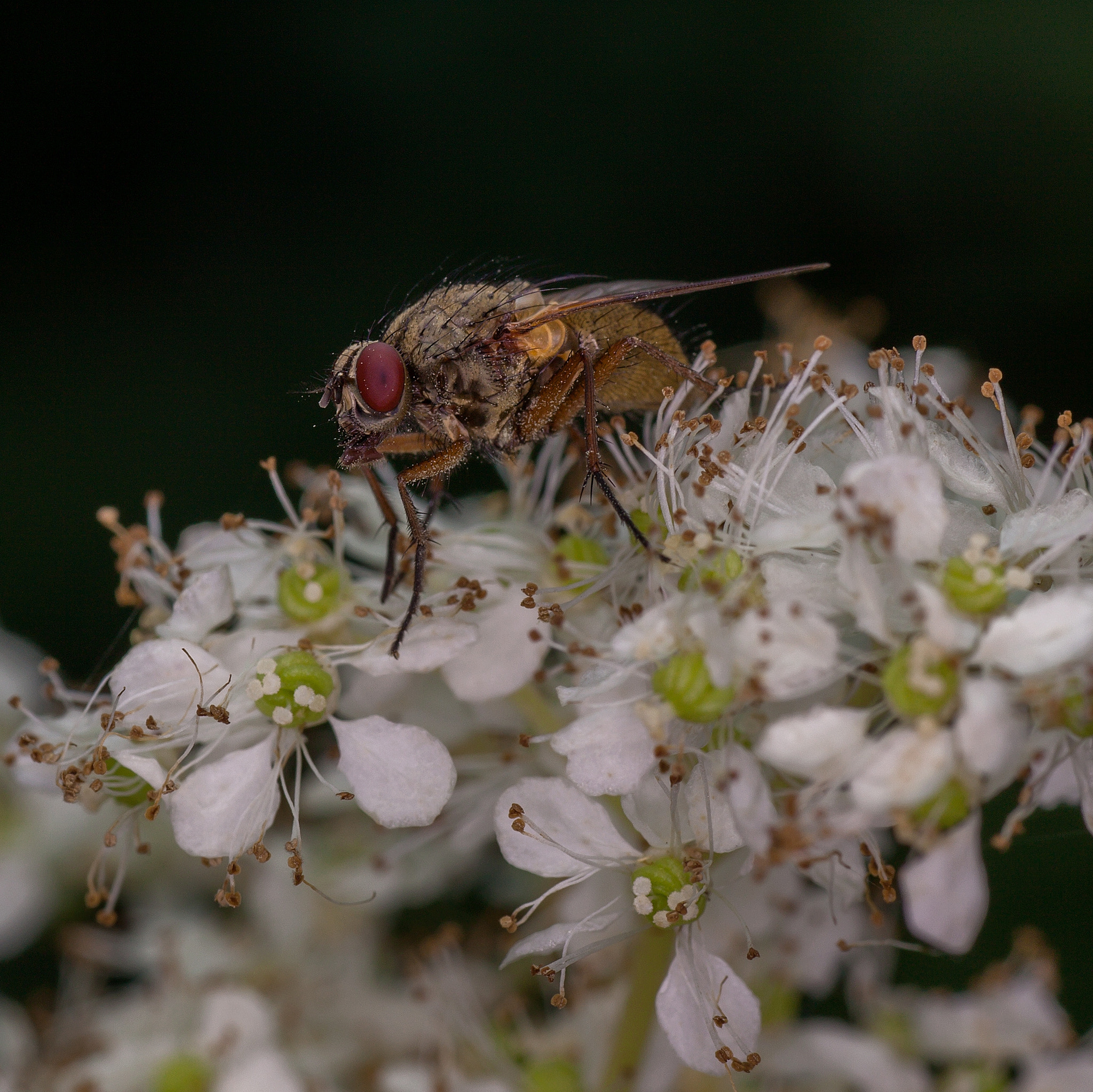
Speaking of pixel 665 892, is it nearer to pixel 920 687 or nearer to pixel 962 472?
pixel 920 687

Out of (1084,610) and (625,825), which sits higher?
(1084,610)

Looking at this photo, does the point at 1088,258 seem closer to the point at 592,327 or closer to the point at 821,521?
the point at 592,327

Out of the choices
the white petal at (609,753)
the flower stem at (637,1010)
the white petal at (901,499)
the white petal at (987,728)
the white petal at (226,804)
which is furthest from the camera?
the flower stem at (637,1010)

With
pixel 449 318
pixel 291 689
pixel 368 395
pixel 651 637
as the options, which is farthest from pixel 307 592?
pixel 651 637

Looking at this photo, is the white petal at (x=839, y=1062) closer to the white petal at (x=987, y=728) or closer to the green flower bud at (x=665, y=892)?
the green flower bud at (x=665, y=892)

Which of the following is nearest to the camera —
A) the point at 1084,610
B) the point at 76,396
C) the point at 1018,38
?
the point at 1084,610

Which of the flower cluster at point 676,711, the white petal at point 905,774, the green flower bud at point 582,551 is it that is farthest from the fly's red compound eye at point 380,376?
the white petal at point 905,774

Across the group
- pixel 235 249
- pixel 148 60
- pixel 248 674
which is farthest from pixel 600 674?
pixel 148 60
